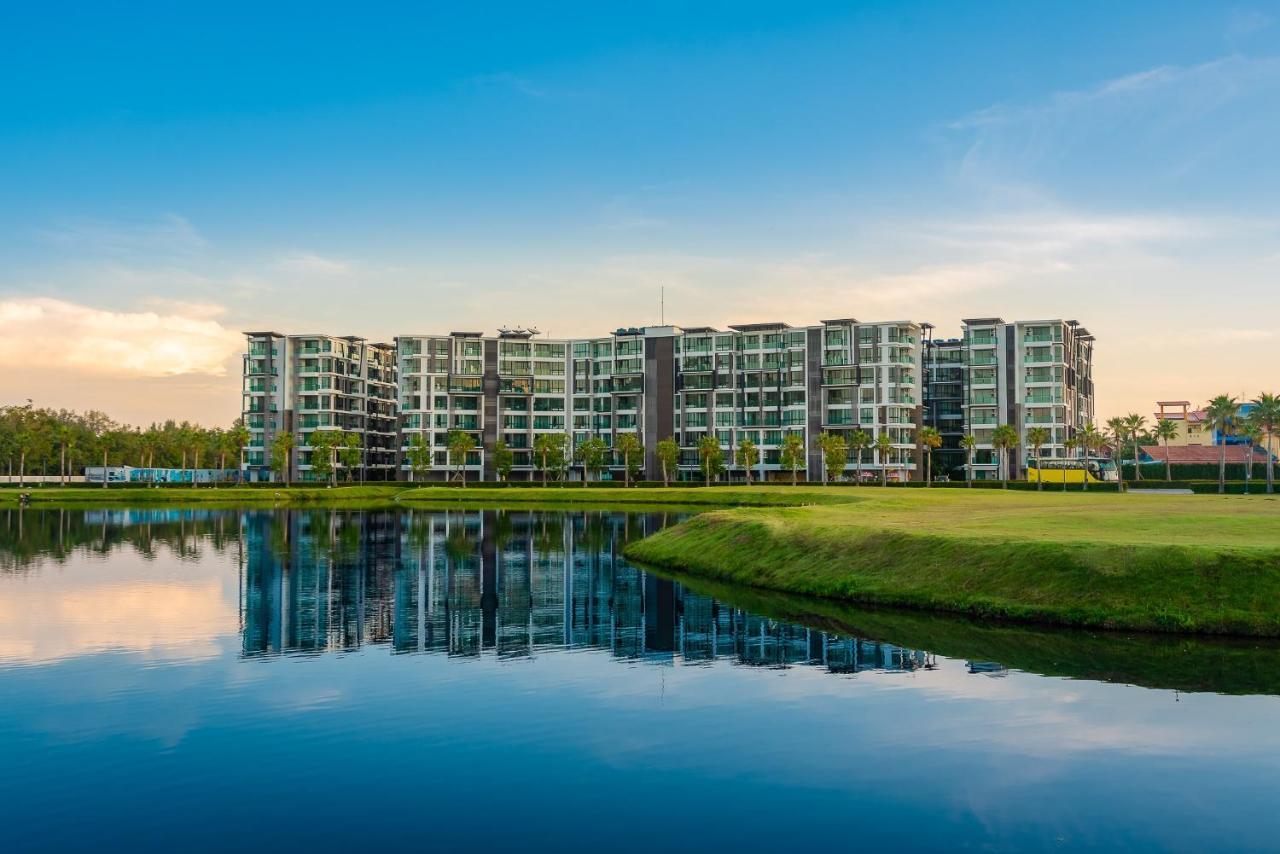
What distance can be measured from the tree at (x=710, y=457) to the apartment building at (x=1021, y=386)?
4740cm

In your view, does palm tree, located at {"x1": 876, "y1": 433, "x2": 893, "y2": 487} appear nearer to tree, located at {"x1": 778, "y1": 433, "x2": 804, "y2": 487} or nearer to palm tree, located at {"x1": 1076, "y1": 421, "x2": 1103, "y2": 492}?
tree, located at {"x1": 778, "y1": 433, "x2": 804, "y2": 487}

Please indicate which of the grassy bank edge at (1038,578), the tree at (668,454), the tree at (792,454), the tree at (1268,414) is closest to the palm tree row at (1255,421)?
A: the tree at (1268,414)

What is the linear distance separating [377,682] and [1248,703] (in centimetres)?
2538

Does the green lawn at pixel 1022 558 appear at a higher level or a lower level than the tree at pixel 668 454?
lower

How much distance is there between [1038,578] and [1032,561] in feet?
5.79

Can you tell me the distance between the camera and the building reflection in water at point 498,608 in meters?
39.2

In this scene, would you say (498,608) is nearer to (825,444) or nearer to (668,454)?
(825,444)

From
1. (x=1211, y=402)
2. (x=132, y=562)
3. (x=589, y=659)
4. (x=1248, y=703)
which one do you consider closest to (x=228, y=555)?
(x=132, y=562)

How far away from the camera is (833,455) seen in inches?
6924

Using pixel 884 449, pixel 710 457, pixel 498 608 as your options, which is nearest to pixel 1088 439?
pixel 884 449

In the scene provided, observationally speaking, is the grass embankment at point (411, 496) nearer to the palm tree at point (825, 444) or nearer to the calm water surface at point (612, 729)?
the palm tree at point (825, 444)

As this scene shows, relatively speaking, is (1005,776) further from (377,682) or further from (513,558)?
(513,558)

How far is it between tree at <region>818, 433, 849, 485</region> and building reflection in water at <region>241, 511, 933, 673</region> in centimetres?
9166

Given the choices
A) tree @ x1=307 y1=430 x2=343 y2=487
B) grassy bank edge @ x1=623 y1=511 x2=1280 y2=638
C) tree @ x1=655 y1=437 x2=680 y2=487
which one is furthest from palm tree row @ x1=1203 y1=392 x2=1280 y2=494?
tree @ x1=307 y1=430 x2=343 y2=487
